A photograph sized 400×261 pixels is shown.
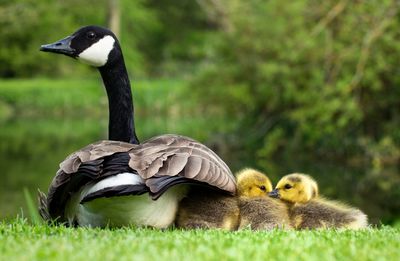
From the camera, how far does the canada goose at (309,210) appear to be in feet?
17.9

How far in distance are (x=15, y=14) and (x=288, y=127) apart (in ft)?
78.7

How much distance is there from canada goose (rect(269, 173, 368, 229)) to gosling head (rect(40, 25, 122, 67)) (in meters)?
1.96

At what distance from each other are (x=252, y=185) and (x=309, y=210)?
451mm

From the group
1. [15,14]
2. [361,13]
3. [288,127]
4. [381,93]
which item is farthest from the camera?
[15,14]

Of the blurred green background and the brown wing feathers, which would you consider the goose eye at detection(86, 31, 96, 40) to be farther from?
the blurred green background

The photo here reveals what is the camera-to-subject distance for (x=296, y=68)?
19891 millimetres

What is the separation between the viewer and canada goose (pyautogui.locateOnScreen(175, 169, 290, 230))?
5.34m

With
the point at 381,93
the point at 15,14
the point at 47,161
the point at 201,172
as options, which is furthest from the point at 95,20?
the point at 201,172

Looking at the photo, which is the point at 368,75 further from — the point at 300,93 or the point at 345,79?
the point at 300,93

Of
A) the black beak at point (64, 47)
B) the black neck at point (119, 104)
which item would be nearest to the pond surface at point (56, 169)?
the black neck at point (119, 104)

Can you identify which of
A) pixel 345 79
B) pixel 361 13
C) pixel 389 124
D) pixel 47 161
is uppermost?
pixel 361 13

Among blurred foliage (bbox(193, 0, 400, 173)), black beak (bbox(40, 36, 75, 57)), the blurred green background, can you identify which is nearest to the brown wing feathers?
black beak (bbox(40, 36, 75, 57))

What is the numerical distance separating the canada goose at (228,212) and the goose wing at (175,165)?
11 centimetres

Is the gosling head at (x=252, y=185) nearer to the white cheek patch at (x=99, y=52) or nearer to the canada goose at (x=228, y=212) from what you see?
the canada goose at (x=228, y=212)
